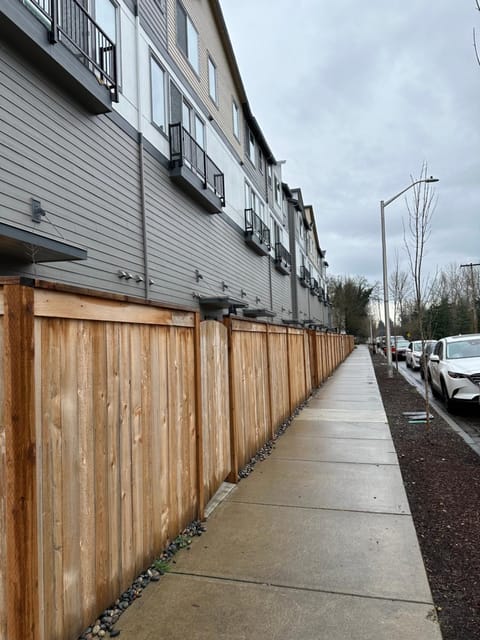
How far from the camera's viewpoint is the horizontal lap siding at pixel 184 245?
10.0 meters

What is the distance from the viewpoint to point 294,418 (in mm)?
8781

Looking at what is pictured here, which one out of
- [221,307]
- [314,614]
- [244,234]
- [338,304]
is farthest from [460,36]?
[338,304]

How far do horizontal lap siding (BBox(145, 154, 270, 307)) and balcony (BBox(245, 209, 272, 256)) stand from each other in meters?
0.92

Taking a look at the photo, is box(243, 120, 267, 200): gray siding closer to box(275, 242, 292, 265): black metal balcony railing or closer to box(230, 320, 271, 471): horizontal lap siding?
box(275, 242, 292, 265): black metal balcony railing

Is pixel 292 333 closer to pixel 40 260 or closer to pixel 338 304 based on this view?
pixel 40 260

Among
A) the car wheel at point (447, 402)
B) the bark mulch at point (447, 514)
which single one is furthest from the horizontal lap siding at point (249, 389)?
the car wheel at point (447, 402)

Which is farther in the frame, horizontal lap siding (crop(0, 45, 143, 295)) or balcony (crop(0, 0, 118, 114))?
horizontal lap siding (crop(0, 45, 143, 295))

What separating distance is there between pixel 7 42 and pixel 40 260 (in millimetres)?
2903

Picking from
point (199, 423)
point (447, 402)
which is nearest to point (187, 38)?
point (447, 402)

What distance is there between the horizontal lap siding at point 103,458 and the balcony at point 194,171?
8.03 meters

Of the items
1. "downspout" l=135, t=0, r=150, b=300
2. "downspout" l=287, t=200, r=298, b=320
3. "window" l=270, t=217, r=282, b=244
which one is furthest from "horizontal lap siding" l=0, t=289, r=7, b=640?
"downspout" l=287, t=200, r=298, b=320

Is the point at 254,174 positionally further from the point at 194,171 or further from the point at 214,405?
the point at 214,405

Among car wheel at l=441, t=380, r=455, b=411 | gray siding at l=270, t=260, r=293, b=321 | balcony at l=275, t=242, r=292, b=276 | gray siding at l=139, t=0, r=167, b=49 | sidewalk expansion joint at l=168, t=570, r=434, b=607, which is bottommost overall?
sidewalk expansion joint at l=168, t=570, r=434, b=607

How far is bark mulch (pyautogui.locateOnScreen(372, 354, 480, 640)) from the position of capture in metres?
2.69
